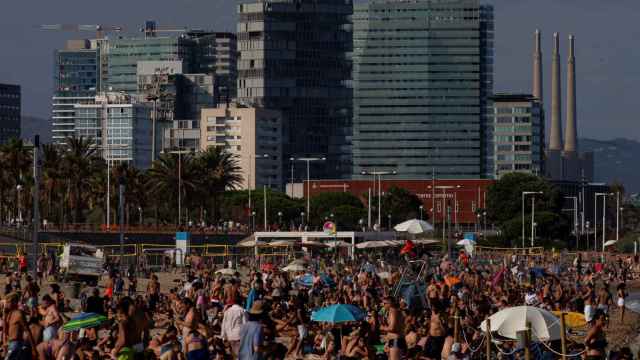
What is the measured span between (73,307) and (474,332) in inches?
472

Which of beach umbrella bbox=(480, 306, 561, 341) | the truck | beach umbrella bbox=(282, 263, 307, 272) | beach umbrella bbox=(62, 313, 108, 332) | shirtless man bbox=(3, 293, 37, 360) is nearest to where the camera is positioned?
shirtless man bbox=(3, 293, 37, 360)

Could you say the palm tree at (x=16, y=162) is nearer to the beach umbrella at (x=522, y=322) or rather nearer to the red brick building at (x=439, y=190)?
the beach umbrella at (x=522, y=322)

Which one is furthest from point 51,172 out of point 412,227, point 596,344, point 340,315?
point 596,344

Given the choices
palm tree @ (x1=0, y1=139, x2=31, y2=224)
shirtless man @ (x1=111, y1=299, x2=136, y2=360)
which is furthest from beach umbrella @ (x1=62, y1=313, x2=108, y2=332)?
palm tree @ (x1=0, y1=139, x2=31, y2=224)

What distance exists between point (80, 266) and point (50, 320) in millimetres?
25122

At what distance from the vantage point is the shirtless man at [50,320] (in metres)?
26.9

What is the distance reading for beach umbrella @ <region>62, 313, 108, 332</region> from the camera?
27080 millimetres

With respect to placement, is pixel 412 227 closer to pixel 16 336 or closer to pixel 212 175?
pixel 16 336

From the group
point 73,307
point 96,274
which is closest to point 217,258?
point 96,274

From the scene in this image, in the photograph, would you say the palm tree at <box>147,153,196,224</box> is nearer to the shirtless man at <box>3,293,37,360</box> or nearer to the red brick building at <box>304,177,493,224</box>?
the red brick building at <box>304,177,493,224</box>

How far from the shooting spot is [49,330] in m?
27.0

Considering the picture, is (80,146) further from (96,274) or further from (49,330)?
(49,330)

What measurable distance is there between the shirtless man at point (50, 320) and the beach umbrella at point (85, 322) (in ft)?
0.52

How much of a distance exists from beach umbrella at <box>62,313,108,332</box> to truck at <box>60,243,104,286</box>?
77.3ft
